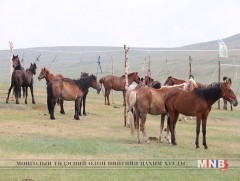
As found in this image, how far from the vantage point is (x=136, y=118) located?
18953 mm

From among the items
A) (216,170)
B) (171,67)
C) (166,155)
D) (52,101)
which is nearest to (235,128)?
(52,101)

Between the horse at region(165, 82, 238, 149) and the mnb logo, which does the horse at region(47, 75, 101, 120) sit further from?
the mnb logo

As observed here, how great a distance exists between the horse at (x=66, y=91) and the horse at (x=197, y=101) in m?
8.02

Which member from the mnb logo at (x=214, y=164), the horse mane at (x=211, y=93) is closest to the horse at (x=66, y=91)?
the horse mane at (x=211, y=93)

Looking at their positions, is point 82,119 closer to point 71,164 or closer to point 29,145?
point 29,145

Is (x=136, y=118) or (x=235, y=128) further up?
(x=136, y=118)

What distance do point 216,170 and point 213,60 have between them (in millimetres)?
109217

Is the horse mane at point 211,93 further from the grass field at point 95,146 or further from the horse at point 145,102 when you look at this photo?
the grass field at point 95,146

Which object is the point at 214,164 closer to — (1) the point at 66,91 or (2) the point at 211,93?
(2) the point at 211,93

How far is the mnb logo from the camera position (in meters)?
13.6

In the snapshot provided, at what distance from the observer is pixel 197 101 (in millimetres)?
17938

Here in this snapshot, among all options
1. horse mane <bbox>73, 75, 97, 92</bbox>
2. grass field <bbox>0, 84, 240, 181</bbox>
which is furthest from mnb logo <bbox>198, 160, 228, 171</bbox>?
horse mane <bbox>73, 75, 97, 92</bbox>

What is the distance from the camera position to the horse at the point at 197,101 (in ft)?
58.4

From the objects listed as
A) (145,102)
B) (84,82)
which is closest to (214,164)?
(145,102)
